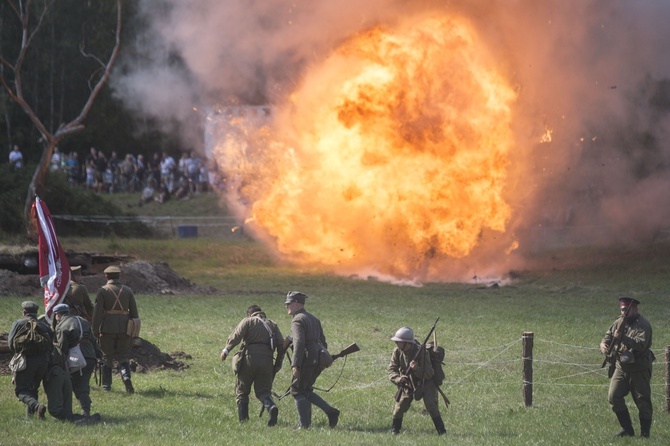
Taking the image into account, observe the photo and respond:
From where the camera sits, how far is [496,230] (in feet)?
129

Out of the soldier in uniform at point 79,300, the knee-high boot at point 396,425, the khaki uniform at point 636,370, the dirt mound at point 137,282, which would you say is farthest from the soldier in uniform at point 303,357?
the dirt mound at point 137,282

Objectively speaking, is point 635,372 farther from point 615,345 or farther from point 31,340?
point 31,340

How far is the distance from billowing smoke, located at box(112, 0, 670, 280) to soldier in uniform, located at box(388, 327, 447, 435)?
75.1 ft

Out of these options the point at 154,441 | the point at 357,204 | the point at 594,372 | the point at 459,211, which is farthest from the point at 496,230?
the point at 154,441

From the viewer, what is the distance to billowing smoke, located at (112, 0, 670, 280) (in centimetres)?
3909

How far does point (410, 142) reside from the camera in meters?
37.6

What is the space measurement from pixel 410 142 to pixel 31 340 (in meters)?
23.7

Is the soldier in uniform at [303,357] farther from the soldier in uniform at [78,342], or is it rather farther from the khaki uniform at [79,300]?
the khaki uniform at [79,300]

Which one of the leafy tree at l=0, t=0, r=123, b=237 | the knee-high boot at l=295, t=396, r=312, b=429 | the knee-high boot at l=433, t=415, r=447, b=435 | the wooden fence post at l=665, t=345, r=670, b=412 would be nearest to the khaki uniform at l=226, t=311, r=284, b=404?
the knee-high boot at l=295, t=396, r=312, b=429

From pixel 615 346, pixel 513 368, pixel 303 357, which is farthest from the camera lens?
pixel 513 368

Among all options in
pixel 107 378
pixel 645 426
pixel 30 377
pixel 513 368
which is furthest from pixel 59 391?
pixel 513 368

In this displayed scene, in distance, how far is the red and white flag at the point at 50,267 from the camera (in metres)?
18.3

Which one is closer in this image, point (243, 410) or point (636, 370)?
point (636, 370)

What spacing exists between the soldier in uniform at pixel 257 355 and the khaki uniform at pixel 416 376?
179cm
